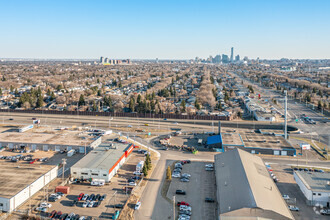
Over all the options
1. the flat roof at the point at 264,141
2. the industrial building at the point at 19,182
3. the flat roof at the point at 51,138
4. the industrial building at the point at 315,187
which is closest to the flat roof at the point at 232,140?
A: the flat roof at the point at 264,141

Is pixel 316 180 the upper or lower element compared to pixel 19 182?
upper

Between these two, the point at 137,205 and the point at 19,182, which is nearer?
the point at 137,205

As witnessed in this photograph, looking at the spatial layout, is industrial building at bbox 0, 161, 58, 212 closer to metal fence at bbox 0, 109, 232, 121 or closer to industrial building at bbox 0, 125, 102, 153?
industrial building at bbox 0, 125, 102, 153

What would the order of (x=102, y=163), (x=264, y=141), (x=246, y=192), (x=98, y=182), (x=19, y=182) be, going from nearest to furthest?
1. (x=246, y=192)
2. (x=19, y=182)
3. (x=98, y=182)
4. (x=102, y=163)
5. (x=264, y=141)

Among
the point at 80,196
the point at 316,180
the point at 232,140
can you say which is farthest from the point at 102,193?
the point at 232,140

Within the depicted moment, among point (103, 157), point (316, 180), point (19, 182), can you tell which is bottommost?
point (19, 182)

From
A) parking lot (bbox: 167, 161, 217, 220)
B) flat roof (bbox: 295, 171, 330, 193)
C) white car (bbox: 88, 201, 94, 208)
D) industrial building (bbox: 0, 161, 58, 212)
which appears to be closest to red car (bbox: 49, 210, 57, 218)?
white car (bbox: 88, 201, 94, 208)

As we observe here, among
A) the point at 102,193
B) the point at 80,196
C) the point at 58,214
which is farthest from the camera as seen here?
the point at 102,193

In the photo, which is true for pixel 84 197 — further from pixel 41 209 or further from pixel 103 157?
pixel 103 157
